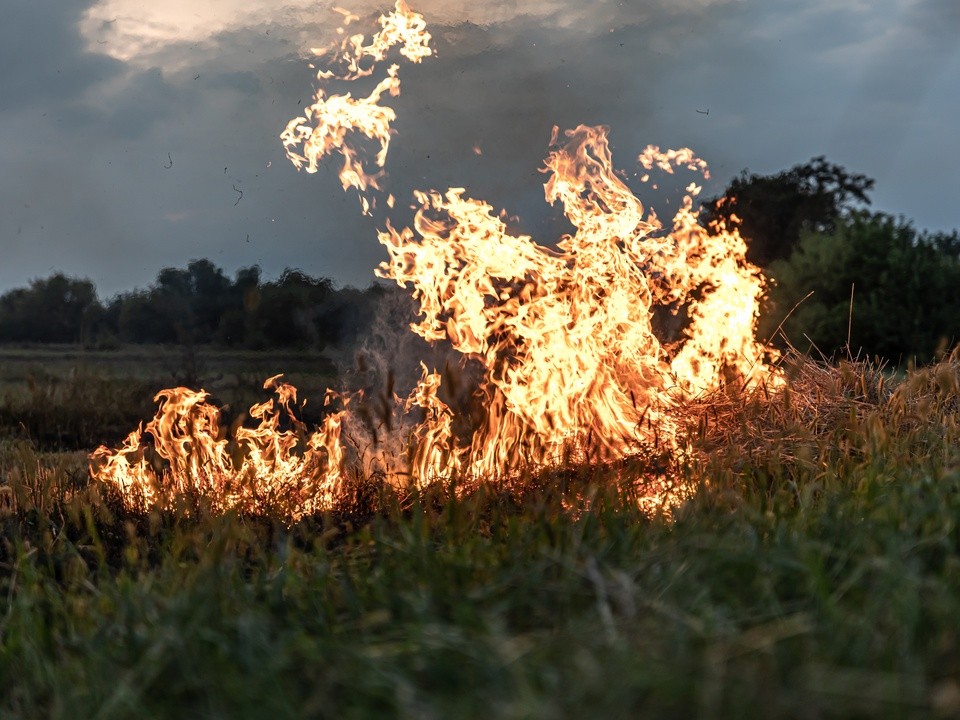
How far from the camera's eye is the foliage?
2528 centimetres

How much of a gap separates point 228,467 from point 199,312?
33.1 feet

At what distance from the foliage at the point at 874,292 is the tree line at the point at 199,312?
1272cm

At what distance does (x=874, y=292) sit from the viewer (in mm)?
25578

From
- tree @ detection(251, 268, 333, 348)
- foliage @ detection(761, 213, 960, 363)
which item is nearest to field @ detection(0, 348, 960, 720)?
tree @ detection(251, 268, 333, 348)

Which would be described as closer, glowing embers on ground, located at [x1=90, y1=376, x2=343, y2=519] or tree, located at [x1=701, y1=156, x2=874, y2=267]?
glowing embers on ground, located at [x1=90, y1=376, x2=343, y2=519]

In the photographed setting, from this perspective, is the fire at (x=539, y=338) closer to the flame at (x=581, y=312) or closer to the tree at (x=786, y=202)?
the flame at (x=581, y=312)

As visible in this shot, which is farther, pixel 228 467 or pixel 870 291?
pixel 870 291

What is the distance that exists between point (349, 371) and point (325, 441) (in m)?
5.57

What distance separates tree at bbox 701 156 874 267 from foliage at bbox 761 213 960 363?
9219 mm

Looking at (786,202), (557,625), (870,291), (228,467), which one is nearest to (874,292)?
(870,291)

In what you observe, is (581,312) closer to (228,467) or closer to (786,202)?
(228,467)

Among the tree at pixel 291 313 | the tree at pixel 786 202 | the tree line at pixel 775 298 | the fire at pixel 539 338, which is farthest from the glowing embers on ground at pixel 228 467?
the tree at pixel 786 202

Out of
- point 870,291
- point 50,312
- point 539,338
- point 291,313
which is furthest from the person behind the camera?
point 870,291

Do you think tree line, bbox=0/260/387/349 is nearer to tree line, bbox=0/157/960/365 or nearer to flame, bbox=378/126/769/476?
tree line, bbox=0/157/960/365
